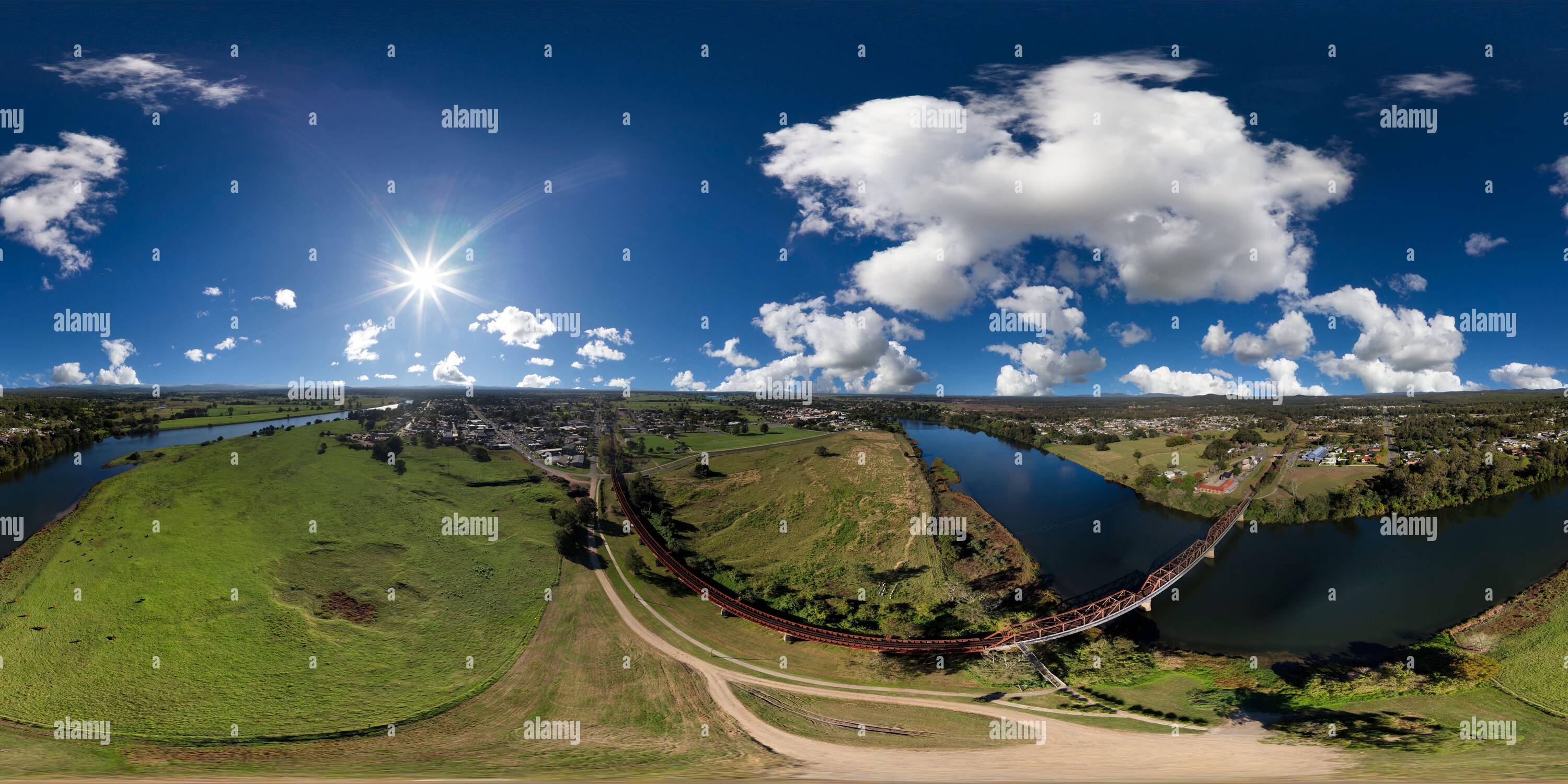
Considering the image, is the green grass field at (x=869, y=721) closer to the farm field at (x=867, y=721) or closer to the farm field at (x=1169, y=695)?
the farm field at (x=867, y=721)

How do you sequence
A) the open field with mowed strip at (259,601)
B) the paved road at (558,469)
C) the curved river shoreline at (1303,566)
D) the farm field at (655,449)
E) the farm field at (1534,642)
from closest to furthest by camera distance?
the open field with mowed strip at (259,601) < the farm field at (1534,642) < the curved river shoreline at (1303,566) < the paved road at (558,469) < the farm field at (655,449)

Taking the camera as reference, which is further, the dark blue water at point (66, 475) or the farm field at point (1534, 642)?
the dark blue water at point (66, 475)

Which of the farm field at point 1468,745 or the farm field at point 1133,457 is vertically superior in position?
the farm field at point 1133,457

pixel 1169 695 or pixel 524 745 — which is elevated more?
pixel 524 745

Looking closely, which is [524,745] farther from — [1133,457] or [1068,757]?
[1133,457]

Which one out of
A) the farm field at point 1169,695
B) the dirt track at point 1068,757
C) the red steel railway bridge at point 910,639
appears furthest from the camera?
the red steel railway bridge at point 910,639

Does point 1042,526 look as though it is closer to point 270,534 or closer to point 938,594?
point 938,594
